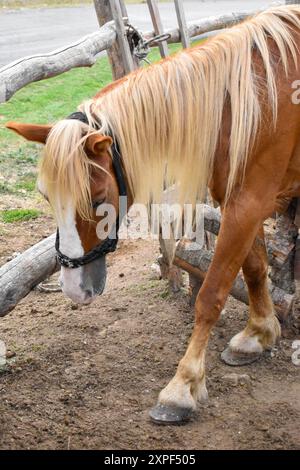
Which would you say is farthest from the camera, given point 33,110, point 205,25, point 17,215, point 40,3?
point 40,3

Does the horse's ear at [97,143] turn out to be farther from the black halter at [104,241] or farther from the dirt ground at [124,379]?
the dirt ground at [124,379]

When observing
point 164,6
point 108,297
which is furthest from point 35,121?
point 164,6

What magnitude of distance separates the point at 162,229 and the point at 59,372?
3.14 ft

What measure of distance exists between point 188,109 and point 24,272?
1188 mm

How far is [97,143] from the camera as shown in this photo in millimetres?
2715

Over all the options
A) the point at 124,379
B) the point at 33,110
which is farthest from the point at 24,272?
the point at 33,110

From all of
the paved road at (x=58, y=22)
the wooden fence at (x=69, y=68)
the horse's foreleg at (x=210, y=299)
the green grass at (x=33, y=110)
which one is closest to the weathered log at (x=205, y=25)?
the wooden fence at (x=69, y=68)

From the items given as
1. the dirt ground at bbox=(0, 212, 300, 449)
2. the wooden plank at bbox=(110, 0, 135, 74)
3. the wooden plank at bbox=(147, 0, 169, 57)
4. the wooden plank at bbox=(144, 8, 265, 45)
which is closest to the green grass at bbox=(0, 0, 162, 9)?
the wooden plank at bbox=(144, 8, 265, 45)

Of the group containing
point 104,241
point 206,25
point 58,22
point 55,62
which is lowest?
point 58,22

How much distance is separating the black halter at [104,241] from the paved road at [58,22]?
7987mm

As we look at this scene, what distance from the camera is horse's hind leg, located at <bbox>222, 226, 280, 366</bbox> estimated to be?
3.69 metres

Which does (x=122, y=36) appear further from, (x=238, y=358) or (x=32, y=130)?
(x=238, y=358)

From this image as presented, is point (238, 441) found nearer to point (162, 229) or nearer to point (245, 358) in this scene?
point (245, 358)

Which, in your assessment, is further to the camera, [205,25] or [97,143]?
[205,25]
